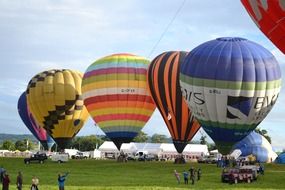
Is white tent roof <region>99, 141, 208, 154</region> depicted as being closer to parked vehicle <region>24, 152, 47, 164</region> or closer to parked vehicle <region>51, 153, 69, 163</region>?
parked vehicle <region>51, 153, 69, 163</region>

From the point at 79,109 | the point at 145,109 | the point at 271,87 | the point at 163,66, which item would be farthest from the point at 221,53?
the point at 79,109

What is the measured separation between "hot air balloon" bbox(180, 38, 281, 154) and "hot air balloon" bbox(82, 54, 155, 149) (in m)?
13.4

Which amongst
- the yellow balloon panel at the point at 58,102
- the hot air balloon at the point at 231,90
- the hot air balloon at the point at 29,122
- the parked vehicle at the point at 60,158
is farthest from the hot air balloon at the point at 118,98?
the hot air balloon at the point at 29,122

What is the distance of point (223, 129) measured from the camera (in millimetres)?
45188

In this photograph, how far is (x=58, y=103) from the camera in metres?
63.5

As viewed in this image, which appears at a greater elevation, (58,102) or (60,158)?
(58,102)

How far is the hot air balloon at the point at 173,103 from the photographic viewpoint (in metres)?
54.5

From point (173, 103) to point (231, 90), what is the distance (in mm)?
10348

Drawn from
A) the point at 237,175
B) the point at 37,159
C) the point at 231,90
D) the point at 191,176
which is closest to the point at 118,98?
the point at 37,159

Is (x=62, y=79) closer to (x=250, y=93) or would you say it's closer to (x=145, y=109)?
(x=145, y=109)

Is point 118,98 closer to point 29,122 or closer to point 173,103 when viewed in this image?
point 173,103

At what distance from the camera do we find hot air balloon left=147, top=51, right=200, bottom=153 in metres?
54.5

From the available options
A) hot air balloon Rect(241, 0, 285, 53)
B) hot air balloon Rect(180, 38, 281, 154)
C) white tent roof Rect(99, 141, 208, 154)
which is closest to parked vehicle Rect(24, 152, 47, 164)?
hot air balloon Rect(180, 38, 281, 154)

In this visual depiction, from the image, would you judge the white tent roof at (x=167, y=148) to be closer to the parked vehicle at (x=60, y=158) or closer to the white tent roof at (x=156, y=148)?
the white tent roof at (x=156, y=148)
